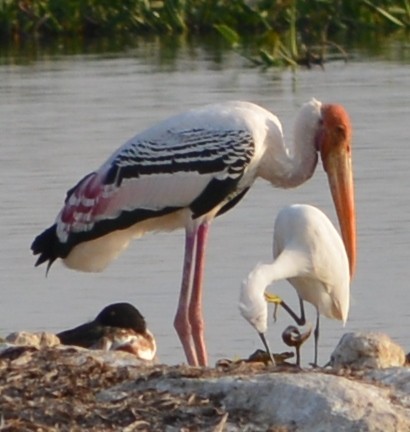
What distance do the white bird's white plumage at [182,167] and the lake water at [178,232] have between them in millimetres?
868

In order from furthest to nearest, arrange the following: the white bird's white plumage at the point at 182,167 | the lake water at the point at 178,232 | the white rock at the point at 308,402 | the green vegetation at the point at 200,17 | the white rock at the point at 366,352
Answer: the green vegetation at the point at 200,17 → the lake water at the point at 178,232 → the white bird's white plumage at the point at 182,167 → the white rock at the point at 366,352 → the white rock at the point at 308,402

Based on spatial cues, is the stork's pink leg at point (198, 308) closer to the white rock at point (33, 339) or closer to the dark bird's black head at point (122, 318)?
the dark bird's black head at point (122, 318)

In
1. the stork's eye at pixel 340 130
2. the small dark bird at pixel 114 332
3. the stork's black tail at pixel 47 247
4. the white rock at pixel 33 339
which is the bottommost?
the small dark bird at pixel 114 332

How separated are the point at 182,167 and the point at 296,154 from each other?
1.99 feet

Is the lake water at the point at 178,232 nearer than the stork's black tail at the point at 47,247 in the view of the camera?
No

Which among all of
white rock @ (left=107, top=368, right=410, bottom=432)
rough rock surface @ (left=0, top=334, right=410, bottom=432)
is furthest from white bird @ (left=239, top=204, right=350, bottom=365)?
white rock @ (left=107, top=368, right=410, bottom=432)

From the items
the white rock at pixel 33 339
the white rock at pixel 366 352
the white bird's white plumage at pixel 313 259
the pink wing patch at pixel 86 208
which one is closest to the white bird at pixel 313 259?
the white bird's white plumage at pixel 313 259

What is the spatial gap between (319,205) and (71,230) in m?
3.91

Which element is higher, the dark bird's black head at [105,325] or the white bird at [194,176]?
the white bird at [194,176]

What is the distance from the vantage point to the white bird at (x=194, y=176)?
9.83 meters

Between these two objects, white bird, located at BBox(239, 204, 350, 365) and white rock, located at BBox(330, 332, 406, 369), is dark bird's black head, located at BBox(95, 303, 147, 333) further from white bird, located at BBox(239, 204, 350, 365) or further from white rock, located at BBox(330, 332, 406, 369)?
white rock, located at BBox(330, 332, 406, 369)

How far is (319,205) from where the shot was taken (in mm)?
13797

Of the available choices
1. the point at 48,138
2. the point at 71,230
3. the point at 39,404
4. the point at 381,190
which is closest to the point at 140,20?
the point at 48,138

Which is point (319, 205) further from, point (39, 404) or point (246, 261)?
point (39, 404)
